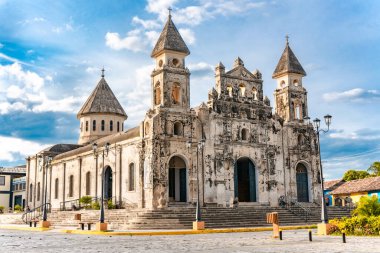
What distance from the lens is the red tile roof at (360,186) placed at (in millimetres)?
51728

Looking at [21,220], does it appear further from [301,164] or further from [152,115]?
[301,164]

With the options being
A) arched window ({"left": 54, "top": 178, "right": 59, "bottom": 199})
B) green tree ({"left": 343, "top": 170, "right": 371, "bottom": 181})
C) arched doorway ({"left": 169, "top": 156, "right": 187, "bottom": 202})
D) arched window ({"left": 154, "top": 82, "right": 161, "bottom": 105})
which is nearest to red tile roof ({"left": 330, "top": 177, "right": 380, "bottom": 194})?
green tree ({"left": 343, "top": 170, "right": 371, "bottom": 181})

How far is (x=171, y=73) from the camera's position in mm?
40531

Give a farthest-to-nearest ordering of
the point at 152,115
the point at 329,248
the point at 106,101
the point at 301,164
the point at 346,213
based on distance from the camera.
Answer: the point at 106,101, the point at 301,164, the point at 346,213, the point at 152,115, the point at 329,248

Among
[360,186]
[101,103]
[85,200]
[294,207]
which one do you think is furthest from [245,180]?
[101,103]

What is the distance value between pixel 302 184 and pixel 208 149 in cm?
1217

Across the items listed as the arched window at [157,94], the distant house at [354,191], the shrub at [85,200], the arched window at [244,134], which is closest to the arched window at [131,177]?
the shrub at [85,200]

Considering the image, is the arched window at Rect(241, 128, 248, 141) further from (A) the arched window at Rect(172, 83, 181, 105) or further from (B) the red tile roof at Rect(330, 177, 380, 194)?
(B) the red tile roof at Rect(330, 177, 380, 194)

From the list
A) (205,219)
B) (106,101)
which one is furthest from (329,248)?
(106,101)

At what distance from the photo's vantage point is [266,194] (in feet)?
143

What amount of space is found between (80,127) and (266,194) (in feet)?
89.7

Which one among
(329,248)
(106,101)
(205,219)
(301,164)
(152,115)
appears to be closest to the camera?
(329,248)

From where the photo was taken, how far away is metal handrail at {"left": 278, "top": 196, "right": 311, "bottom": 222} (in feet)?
137

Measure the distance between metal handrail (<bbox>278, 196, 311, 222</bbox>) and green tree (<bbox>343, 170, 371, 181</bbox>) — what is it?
2925 cm
